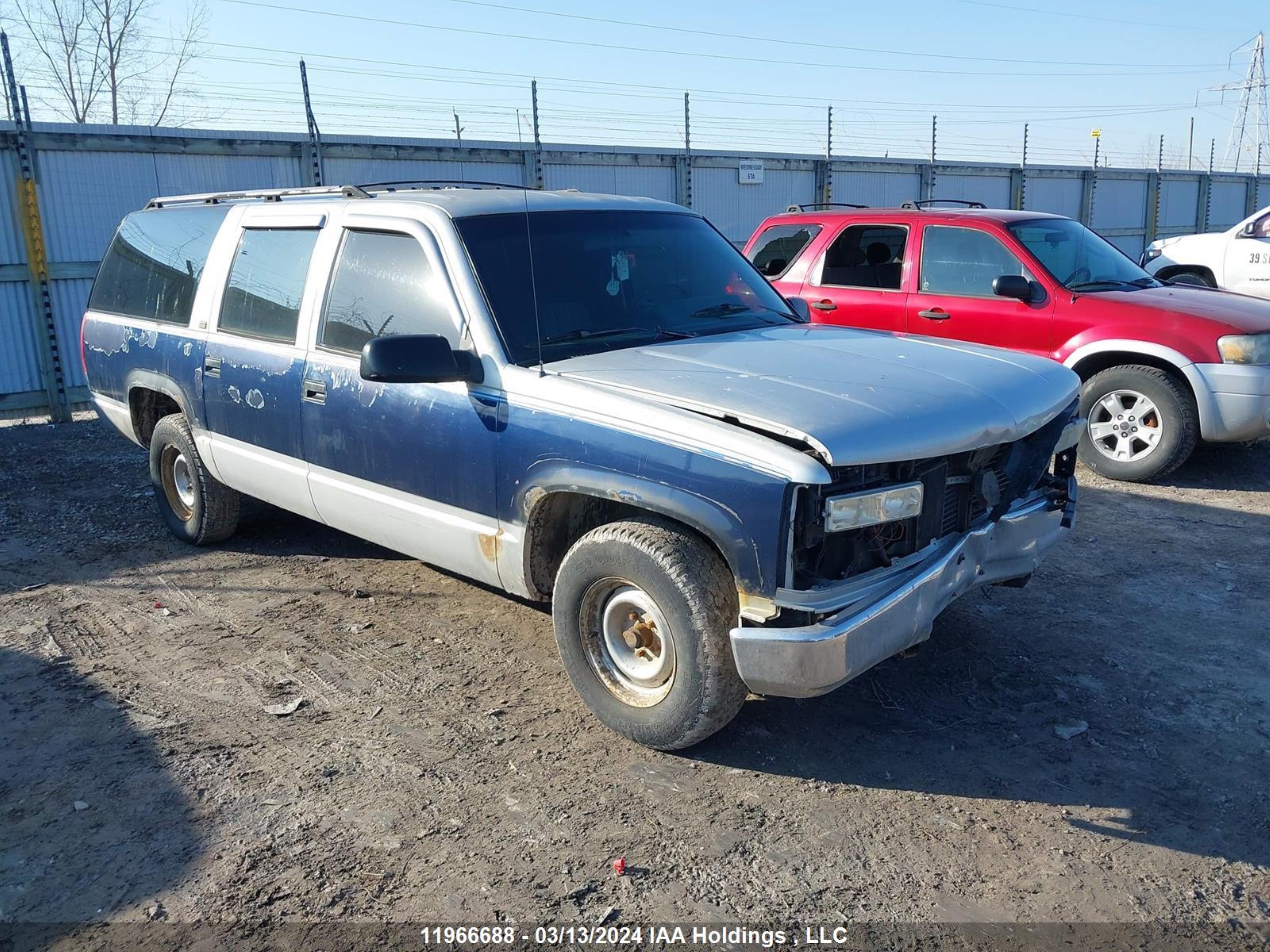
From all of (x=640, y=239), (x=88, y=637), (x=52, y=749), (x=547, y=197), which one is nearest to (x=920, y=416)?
(x=640, y=239)

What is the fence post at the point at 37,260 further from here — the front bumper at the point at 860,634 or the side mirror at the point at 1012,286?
the front bumper at the point at 860,634

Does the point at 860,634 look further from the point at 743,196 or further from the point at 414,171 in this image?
the point at 743,196

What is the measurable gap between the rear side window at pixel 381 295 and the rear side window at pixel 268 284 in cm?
29

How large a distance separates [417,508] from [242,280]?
1.88 m

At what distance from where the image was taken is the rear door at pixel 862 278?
8.12m

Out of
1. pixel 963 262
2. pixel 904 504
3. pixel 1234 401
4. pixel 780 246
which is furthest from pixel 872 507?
pixel 780 246

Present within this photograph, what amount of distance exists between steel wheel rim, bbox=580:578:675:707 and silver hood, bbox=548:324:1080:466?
74cm

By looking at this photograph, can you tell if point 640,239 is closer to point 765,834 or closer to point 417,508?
point 417,508

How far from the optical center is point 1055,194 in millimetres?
20656

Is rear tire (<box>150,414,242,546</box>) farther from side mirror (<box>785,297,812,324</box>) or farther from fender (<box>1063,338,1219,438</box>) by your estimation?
fender (<box>1063,338,1219,438</box>)

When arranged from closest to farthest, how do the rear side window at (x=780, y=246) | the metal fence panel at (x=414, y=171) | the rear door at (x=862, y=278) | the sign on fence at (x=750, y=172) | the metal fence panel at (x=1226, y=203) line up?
the rear door at (x=862, y=278) → the rear side window at (x=780, y=246) → the metal fence panel at (x=414, y=171) → the sign on fence at (x=750, y=172) → the metal fence panel at (x=1226, y=203)

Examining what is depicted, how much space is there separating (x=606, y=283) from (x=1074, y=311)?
4.42m

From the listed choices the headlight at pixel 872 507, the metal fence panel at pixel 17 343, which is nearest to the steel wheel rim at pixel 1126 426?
the headlight at pixel 872 507

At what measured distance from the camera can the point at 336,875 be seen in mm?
3143
